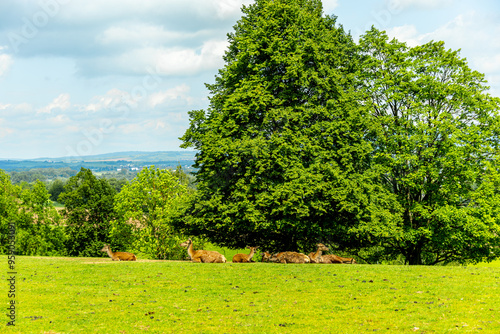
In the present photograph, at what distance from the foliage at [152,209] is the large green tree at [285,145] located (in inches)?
855

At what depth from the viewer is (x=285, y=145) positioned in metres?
26.5

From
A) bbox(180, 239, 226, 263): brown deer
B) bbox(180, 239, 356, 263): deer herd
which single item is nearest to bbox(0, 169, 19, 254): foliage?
bbox(180, 239, 356, 263): deer herd

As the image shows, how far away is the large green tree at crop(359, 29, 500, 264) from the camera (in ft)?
98.4

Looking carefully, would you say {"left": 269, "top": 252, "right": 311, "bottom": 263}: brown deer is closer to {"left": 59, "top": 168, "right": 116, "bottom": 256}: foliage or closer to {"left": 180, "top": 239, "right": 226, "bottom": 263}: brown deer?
{"left": 180, "top": 239, "right": 226, "bottom": 263}: brown deer

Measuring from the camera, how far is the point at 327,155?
2731 cm

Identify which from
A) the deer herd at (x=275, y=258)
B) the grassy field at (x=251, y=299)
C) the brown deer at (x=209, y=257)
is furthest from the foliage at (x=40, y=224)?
the deer herd at (x=275, y=258)

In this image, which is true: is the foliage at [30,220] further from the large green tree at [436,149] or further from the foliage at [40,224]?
the large green tree at [436,149]

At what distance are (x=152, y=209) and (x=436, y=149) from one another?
3516cm

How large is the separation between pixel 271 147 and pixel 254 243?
8.76m

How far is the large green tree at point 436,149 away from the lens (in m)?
30.0

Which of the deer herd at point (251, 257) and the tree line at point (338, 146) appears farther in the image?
the tree line at point (338, 146)

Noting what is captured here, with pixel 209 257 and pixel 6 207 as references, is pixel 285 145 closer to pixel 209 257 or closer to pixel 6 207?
pixel 209 257

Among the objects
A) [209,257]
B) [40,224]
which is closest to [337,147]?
[209,257]

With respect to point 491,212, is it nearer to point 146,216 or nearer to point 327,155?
point 327,155
